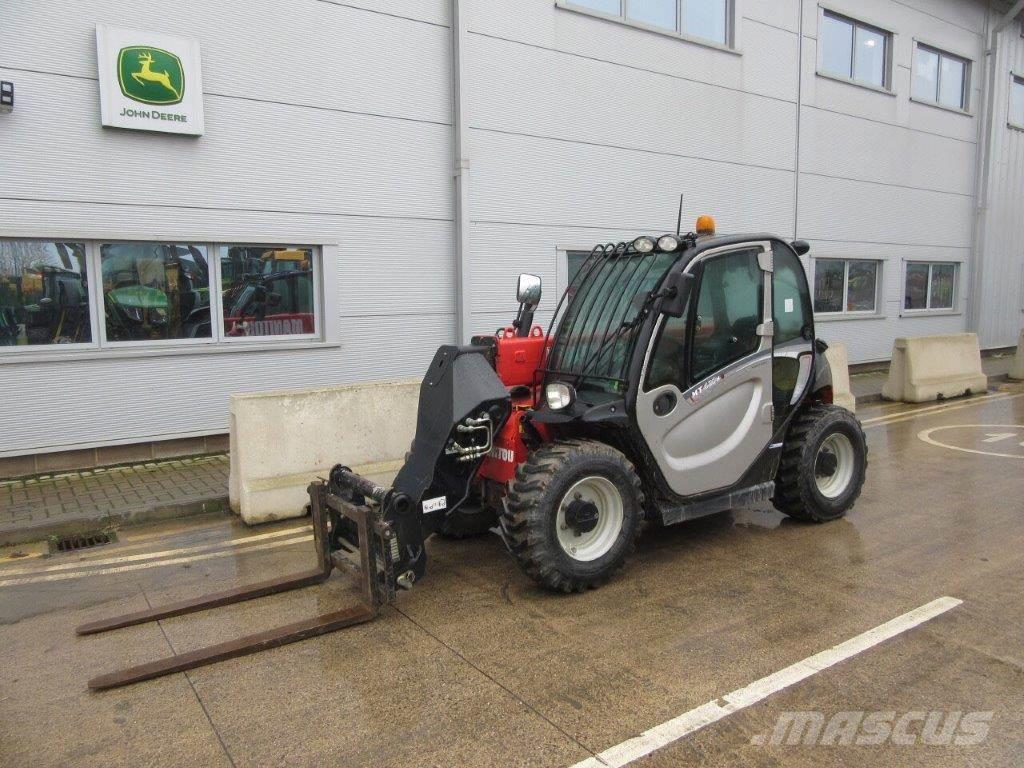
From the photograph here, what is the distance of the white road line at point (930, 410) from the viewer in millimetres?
10719

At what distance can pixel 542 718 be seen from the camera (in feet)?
11.3

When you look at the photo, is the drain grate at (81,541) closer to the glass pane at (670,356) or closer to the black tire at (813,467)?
the glass pane at (670,356)

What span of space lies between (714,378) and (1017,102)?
18.5 metres

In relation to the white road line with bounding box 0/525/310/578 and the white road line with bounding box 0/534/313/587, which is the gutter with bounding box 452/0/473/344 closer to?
the white road line with bounding box 0/525/310/578

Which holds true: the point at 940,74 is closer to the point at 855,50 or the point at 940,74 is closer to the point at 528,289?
the point at 855,50

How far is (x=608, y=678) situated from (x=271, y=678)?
167 cm

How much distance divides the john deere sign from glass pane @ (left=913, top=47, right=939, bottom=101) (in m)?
14.5

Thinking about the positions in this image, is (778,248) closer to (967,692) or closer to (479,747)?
(967,692)

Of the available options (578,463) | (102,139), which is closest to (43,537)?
(102,139)

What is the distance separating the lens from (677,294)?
4.82 m

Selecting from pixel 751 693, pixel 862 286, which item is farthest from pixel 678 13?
pixel 751 693

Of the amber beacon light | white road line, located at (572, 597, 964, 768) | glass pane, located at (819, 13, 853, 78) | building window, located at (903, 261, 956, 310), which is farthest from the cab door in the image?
building window, located at (903, 261, 956, 310)

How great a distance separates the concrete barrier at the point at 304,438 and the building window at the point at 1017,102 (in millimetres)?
18240

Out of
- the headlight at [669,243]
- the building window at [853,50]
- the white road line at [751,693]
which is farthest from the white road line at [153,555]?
the building window at [853,50]
